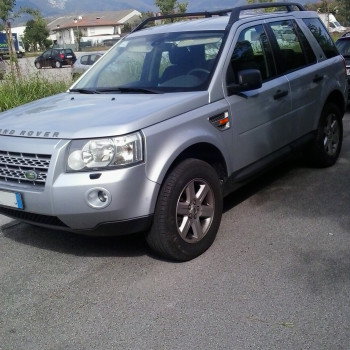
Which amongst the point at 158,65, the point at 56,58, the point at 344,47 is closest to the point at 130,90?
the point at 158,65

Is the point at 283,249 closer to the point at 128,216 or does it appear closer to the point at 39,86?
the point at 128,216

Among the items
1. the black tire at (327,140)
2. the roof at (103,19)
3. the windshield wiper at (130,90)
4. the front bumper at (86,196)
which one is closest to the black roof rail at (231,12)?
the windshield wiper at (130,90)

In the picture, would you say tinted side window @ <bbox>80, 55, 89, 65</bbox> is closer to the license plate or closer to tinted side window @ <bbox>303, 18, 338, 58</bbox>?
tinted side window @ <bbox>303, 18, 338, 58</bbox>

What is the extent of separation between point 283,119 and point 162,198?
2.07m

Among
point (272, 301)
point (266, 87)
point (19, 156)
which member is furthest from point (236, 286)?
point (266, 87)

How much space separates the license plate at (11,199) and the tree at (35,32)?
65.1m

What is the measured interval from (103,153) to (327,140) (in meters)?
3.66

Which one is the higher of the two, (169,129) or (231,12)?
(231,12)

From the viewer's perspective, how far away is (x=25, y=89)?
9367 mm

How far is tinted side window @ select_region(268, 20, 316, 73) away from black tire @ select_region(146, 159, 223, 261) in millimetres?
1843

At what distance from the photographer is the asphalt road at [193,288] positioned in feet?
10.1

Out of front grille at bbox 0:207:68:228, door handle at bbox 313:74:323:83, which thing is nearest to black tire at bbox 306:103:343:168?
door handle at bbox 313:74:323:83

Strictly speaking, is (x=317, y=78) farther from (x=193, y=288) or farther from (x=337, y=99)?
(x=193, y=288)

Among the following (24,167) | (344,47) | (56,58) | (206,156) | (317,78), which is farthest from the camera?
(56,58)
